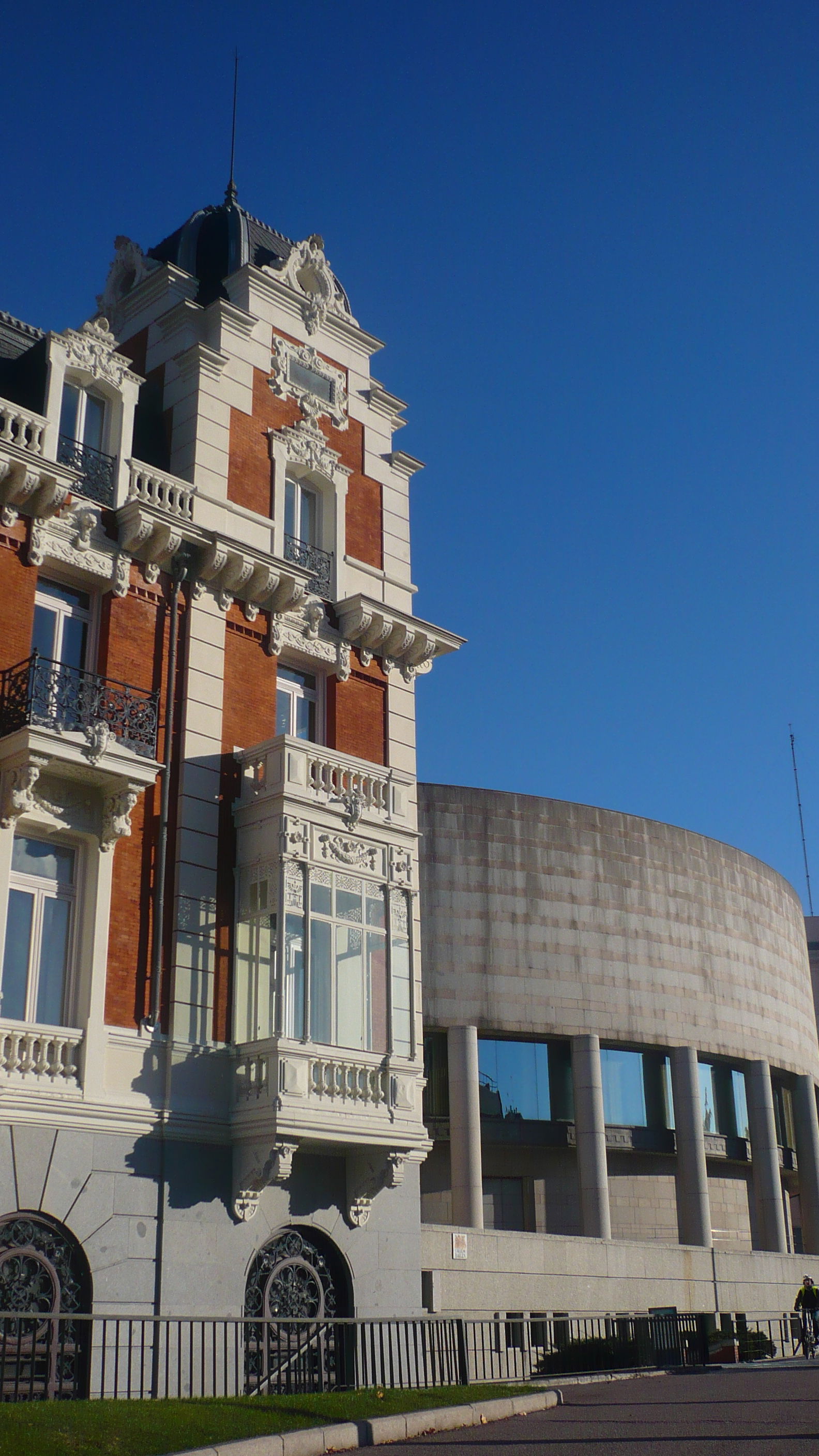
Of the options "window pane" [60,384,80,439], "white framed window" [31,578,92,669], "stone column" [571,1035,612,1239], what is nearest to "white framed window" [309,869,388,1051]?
"white framed window" [31,578,92,669]

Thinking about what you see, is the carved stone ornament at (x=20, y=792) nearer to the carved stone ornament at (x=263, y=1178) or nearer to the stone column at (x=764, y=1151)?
the carved stone ornament at (x=263, y=1178)

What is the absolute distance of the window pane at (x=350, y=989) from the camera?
73.3 feet

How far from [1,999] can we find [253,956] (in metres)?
4.48

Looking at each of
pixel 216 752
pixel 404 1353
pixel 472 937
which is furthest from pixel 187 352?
pixel 472 937

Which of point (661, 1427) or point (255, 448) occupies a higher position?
point (255, 448)

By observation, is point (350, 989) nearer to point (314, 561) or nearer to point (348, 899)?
point (348, 899)

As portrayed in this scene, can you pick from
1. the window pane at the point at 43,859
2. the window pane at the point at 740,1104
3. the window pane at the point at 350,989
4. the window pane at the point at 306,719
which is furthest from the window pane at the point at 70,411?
the window pane at the point at 740,1104

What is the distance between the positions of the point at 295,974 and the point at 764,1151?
36495mm

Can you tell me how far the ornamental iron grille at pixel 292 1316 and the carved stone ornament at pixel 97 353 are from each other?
47.5 ft

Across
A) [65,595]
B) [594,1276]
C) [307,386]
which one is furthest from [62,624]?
[594,1276]

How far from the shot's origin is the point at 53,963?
19.6m

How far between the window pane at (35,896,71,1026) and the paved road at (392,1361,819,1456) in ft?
25.5

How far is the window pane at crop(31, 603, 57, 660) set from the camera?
69.5ft

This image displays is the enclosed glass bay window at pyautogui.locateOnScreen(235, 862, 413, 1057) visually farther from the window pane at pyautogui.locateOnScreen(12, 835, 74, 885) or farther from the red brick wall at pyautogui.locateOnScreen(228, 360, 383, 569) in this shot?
the red brick wall at pyautogui.locateOnScreen(228, 360, 383, 569)
